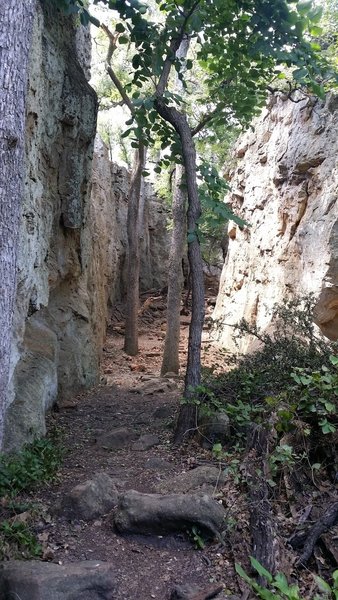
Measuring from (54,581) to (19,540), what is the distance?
1.75 ft

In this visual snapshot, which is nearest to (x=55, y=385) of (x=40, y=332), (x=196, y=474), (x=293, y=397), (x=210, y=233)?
(x=40, y=332)

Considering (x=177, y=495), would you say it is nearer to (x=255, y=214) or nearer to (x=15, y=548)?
(x=15, y=548)

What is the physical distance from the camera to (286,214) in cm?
934

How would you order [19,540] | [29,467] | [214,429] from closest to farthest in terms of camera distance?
[19,540] → [29,467] → [214,429]

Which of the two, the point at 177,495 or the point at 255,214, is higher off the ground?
the point at 255,214

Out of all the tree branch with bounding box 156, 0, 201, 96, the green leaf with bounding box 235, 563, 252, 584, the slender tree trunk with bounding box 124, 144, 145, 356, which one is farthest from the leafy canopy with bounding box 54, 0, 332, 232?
the slender tree trunk with bounding box 124, 144, 145, 356

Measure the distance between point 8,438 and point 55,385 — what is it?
2028 mm

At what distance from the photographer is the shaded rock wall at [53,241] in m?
5.14

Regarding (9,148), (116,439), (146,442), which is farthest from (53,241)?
(9,148)

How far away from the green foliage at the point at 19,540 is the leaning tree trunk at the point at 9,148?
34.1 inches

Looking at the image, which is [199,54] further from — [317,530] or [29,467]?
[317,530]

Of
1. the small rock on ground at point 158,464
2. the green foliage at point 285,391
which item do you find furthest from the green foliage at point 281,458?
the small rock on ground at point 158,464

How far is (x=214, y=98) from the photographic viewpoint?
21.4 feet

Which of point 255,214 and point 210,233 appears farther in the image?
point 210,233
